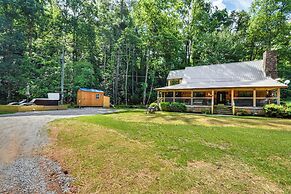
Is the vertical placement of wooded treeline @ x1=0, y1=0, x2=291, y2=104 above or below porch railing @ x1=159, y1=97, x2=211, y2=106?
above

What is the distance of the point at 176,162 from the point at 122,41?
2408 cm

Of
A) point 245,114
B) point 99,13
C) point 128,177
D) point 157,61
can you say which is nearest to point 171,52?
point 157,61

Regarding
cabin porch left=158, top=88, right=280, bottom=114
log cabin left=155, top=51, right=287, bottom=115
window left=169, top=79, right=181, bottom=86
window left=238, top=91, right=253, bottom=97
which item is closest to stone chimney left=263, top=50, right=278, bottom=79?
log cabin left=155, top=51, right=287, bottom=115

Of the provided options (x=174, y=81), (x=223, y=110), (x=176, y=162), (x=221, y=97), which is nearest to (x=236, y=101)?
(x=223, y=110)

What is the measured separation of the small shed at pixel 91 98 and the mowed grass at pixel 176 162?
50.4 ft

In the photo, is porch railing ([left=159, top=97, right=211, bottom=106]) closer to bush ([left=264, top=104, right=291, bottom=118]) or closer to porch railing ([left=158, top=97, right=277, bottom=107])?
porch railing ([left=158, top=97, right=277, bottom=107])

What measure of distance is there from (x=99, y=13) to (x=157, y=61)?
1158 centimetres

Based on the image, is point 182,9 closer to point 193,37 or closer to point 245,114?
point 193,37

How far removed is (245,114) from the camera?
1337 cm

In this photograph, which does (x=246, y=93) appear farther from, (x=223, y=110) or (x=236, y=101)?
(x=223, y=110)

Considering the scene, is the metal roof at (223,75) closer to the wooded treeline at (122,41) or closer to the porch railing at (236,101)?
the porch railing at (236,101)

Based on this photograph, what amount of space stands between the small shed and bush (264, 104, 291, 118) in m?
17.4

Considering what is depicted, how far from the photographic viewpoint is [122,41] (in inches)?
1019

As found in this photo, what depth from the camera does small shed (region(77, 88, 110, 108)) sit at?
21047mm
